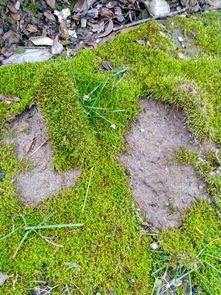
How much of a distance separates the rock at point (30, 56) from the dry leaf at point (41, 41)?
0.08 meters

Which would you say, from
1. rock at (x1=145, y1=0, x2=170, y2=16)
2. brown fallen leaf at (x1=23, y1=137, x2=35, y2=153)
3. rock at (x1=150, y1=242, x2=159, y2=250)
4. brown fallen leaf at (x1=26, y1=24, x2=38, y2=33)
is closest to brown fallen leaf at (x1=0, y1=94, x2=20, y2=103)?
brown fallen leaf at (x1=23, y1=137, x2=35, y2=153)

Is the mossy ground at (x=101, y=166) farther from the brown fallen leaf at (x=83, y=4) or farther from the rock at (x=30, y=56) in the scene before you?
the brown fallen leaf at (x=83, y=4)

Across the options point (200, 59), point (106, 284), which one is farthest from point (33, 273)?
point (200, 59)

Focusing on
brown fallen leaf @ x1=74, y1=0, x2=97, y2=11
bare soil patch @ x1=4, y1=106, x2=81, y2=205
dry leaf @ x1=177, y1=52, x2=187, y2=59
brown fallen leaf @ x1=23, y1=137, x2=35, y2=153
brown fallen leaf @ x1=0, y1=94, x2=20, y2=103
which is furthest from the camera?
brown fallen leaf @ x1=74, y1=0, x2=97, y2=11

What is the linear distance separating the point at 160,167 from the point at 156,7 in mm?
2177

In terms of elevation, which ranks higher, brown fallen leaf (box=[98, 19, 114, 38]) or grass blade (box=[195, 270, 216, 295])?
brown fallen leaf (box=[98, 19, 114, 38])

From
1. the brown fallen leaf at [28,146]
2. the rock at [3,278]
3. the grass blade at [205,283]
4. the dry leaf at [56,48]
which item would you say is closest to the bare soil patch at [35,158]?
the brown fallen leaf at [28,146]

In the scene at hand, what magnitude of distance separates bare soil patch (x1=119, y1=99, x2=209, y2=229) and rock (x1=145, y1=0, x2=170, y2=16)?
142 cm

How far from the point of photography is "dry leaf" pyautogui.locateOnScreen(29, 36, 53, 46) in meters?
3.42

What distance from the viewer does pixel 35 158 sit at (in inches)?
100

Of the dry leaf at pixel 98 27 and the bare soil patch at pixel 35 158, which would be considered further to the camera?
the dry leaf at pixel 98 27

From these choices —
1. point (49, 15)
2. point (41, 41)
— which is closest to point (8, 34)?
point (41, 41)

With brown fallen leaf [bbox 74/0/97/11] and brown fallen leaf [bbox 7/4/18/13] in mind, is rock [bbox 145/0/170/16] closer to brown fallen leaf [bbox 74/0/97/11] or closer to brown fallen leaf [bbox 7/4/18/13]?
brown fallen leaf [bbox 74/0/97/11]

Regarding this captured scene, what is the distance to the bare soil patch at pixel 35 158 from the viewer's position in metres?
2.43
